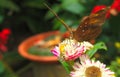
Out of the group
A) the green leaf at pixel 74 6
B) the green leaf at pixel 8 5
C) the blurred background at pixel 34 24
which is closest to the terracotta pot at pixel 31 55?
the blurred background at pixel 34 24

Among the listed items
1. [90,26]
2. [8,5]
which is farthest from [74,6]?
[90,26]

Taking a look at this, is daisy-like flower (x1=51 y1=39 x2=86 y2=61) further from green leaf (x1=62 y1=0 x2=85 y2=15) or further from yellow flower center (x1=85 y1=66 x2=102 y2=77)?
green leaf (x1=62 y1=0 x2=85 y2=15)

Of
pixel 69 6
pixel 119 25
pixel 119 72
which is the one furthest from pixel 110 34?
pixel 119 72

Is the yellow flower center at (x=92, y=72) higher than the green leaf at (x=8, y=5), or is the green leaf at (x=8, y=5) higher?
the green leaf at (x=8, y=5)

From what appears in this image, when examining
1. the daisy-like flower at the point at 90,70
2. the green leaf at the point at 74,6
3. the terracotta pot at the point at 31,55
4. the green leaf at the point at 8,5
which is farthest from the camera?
the green leaf at the point at 8,5

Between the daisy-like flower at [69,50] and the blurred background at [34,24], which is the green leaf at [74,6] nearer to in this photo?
the blurred background at [34,24]

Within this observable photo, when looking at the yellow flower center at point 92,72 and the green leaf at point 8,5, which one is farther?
the green leaf at point 8,5
